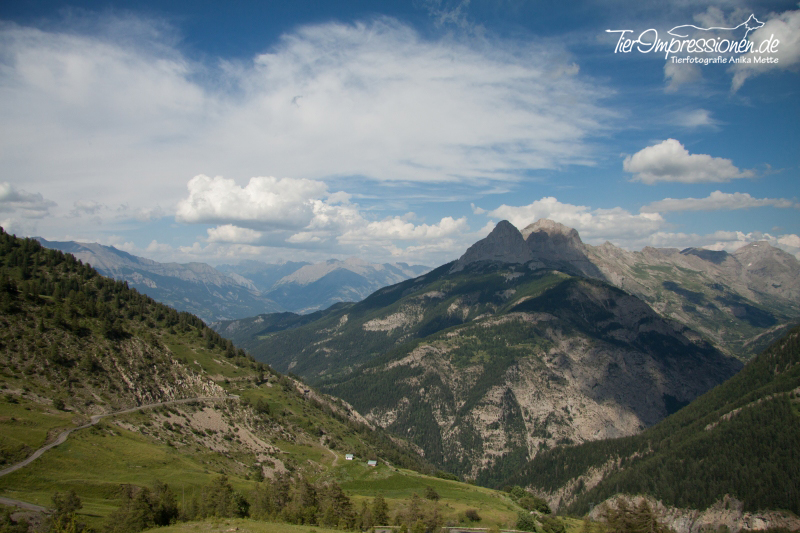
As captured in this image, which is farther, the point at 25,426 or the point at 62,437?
the point at 62,437

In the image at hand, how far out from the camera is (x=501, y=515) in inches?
4077

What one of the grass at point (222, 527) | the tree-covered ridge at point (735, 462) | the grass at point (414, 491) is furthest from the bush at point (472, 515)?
the tree-covered ridge at point (735, 462)

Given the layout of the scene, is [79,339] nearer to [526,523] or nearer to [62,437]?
[62,437]

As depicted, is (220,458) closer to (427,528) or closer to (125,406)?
(125,406)

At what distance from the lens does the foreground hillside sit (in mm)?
66000

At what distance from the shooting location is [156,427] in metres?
101

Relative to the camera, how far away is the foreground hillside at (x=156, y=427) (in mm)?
66000

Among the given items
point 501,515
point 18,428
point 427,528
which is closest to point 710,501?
point 501,515

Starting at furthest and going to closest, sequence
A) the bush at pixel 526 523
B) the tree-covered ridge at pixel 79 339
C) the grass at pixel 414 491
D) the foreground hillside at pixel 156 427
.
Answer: the grass at pixel 414 491 < the bush at pixel 526 523 < the tree-covered ridge at pixel 79 339 < the foreground hillside at pixel 156 427

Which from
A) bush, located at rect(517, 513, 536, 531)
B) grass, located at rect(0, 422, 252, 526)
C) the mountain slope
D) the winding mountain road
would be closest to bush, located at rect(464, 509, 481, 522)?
bush, located at rect(517, 513, 536, 531)

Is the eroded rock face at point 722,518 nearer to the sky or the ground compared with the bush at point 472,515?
nearer to the ground

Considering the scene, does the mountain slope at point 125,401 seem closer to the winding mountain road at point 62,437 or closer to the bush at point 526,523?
the winding mountain road at point 62,437

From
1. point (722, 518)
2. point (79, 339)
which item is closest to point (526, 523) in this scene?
point (722, 518)

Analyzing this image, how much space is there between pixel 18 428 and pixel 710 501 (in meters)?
217
